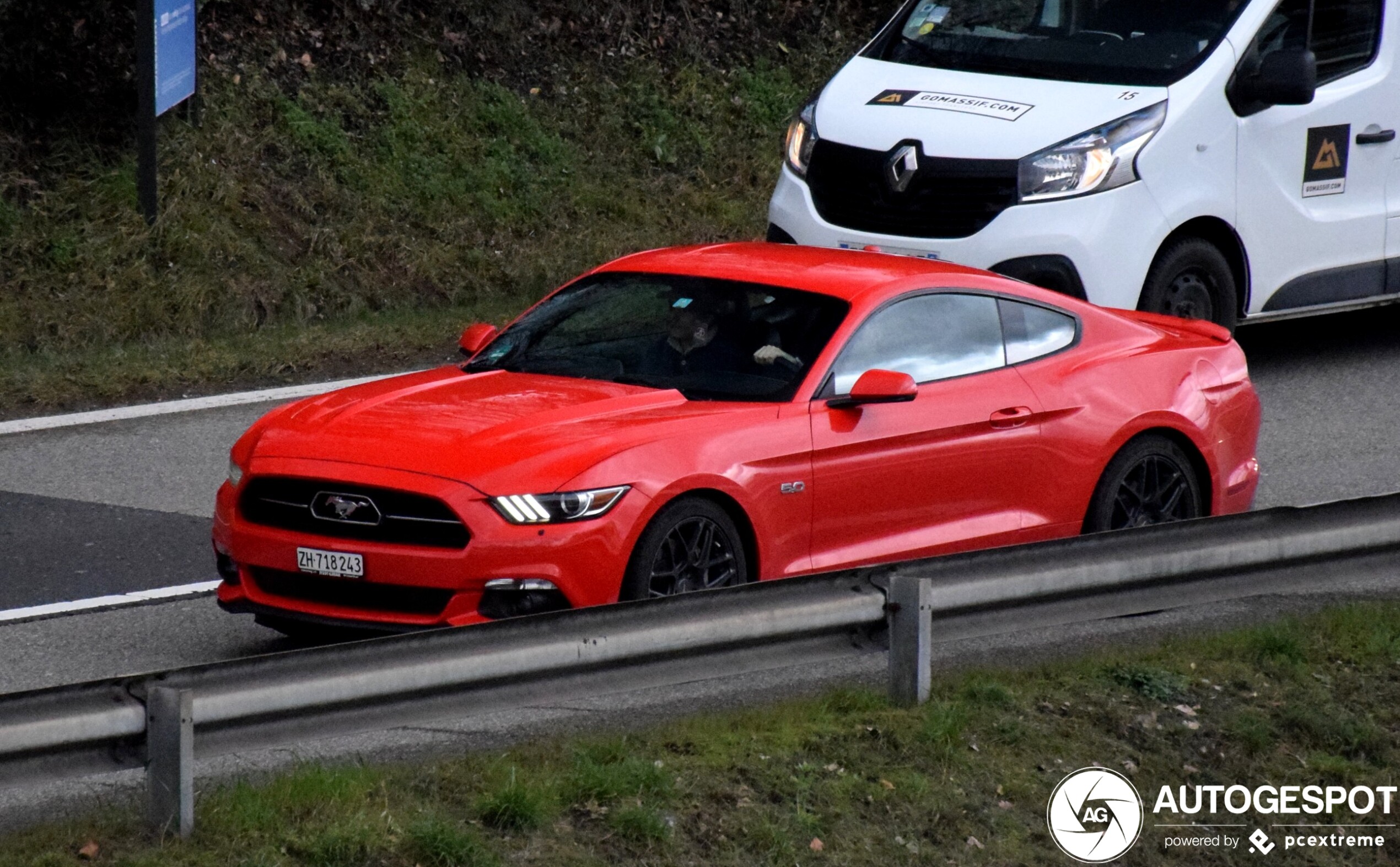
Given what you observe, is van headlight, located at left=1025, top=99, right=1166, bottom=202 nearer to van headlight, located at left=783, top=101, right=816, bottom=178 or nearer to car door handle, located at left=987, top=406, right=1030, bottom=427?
van headlight, located at left=783, top=101, right=816, bottom=178

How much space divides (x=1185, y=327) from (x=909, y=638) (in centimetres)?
343

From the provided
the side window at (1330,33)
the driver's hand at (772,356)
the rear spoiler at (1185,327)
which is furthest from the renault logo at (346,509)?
the side window at (1330,33)

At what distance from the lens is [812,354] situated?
811cm

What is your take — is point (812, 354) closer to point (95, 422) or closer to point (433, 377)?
point (433, 377)

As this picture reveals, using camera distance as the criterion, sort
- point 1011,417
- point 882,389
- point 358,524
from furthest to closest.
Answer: point 1011,417 → point 882,389 → point 358,524

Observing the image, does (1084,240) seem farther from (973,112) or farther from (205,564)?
(205,564)

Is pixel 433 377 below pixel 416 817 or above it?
above

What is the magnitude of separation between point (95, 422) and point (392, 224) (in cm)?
482

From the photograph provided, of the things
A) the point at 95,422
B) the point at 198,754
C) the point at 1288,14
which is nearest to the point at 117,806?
the point at 198,754

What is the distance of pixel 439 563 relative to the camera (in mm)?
7043

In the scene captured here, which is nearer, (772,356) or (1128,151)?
(772,356)

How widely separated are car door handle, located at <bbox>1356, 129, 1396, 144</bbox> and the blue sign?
7828mm

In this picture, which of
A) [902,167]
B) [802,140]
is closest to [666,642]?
[902,167]

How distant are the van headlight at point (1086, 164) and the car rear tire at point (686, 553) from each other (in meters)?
4.54
